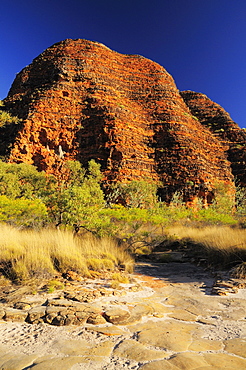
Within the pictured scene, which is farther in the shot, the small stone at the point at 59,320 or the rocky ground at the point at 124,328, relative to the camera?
the small stone at the point at 59,320

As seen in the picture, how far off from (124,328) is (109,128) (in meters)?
38.7

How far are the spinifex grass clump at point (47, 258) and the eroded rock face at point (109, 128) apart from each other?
1169 inches

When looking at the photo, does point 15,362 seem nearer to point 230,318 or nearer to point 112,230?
point 230,318

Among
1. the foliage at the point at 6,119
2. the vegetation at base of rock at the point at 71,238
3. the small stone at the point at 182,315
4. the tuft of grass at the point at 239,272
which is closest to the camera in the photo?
the small stone at the point at 182,315

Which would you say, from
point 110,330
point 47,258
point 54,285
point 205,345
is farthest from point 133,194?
point 205,345

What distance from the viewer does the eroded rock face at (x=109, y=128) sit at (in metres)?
38.3

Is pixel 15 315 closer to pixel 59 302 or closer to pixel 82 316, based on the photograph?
pixel 59 302

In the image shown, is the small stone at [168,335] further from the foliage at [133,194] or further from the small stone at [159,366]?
the foliage at [133,194]

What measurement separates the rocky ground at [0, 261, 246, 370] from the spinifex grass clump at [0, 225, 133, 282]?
0.79 meters

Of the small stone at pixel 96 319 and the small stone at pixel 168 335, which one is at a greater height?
the small stone at pixel 168 335

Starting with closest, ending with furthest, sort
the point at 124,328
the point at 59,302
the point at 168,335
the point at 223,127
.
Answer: the point at 168,335
the point at 124,328
the point at 59,302
the point at 223,127

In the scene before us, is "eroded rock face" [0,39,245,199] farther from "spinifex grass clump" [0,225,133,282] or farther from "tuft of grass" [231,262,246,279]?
"tuft of grass" [231,262,246,279]

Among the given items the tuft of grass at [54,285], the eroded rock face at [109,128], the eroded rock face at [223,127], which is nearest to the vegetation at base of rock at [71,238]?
the tuft of grass at [54,285]

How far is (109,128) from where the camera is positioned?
3953cm
